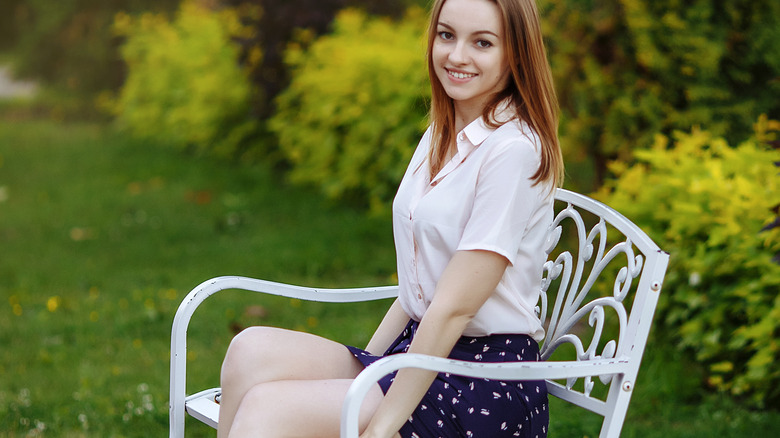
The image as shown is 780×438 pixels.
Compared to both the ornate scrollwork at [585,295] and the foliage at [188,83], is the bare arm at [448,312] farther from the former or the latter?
the foliage at [188,83]

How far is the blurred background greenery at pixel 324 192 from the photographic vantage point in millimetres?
3410

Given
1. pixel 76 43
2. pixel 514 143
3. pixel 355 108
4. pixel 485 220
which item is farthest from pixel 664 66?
pixel 76 43

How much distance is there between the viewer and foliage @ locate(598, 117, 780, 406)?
318cm

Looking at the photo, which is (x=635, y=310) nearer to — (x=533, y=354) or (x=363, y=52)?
(x=533, y=354)

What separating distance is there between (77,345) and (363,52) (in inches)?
120

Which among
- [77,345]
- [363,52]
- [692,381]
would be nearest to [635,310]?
[692,381]

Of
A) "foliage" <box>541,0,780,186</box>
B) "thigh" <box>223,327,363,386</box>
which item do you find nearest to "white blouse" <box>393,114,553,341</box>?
"thigh" <box>223,327,363,386</box>

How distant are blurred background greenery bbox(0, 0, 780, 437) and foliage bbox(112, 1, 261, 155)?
1.3 inches

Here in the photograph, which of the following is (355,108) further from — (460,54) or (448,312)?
(448,312)

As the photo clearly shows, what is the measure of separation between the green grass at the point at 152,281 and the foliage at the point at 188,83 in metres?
0.34

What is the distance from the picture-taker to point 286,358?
6.83 feet

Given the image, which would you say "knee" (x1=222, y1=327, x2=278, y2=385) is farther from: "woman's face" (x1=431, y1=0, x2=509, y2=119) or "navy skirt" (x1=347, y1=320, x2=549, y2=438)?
"woman's face" (x1=431, y1=0, x2=509, y2=119)

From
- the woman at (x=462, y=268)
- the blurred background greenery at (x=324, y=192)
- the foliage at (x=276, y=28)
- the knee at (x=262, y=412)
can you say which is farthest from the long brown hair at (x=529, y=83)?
the foliage at (x=276, y=28)

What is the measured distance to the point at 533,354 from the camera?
2.07 meters
